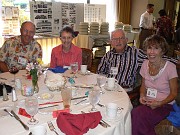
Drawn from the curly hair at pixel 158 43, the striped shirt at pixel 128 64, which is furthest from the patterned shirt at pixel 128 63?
the curly hair at pixel 158 43

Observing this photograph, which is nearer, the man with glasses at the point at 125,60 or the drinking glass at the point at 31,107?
the drinking glass at the point at 31,107

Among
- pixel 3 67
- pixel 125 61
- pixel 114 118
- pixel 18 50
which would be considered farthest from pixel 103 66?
pixel 114 118

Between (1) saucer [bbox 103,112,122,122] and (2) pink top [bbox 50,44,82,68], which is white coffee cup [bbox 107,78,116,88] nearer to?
(1) saucer [bbox 103,112,122,122]

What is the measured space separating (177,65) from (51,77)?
47.8 inches

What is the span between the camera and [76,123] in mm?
1170

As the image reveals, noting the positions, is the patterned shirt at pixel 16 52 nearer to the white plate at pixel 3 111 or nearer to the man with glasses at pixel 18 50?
the man with glasses at pixel 18 50

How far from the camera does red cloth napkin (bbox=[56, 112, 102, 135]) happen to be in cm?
114

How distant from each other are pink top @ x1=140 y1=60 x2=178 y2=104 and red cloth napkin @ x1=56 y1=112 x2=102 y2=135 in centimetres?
101

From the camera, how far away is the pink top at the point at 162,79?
1.97 m

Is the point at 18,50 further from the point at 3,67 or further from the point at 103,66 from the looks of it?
the point at 103,66

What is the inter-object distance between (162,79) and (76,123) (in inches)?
45.5

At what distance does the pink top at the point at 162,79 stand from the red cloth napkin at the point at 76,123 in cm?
101

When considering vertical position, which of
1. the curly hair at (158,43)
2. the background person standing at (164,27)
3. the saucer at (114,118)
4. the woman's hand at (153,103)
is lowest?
the woman's hand at (153,103)

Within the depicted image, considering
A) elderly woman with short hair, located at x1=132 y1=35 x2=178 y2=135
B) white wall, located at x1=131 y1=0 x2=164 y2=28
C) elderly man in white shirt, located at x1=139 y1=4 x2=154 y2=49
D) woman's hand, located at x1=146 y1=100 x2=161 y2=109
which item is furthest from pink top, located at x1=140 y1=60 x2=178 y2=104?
white wall, located at x1=131 y1=0 x2=164 y2=28
